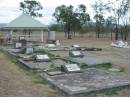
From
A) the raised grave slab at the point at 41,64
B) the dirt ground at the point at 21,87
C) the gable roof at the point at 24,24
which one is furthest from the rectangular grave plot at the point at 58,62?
the gable roof at the point at 24,24

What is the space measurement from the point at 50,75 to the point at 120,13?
3049cm

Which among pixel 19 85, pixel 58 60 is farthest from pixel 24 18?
pixel 19 85

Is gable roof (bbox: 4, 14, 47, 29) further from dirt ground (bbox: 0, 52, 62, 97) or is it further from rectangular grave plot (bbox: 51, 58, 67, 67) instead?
dirt ground (bbox: 0, 52, 62, 97)

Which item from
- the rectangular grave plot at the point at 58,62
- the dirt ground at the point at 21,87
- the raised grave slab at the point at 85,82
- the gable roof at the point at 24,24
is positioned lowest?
the dirt ground at the point at 21,87

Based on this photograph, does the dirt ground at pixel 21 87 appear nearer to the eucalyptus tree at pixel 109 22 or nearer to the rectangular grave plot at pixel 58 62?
the rectangular grave plot at pixel 58 62

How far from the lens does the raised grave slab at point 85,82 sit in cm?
629

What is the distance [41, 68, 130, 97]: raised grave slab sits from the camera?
629 centimetres

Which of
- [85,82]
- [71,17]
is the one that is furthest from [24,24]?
[85,82]

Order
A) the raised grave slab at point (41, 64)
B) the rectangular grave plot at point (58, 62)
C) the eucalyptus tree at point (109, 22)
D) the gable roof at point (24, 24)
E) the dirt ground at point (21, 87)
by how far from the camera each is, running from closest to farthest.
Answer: the dirt ground at point (21, 87) < the raised grave slab at point (41, 64) < the rectangular grave plot at point (58, 62) < the gable roof at point (24, 24) < the eucalyptus tree at point (109, 22)

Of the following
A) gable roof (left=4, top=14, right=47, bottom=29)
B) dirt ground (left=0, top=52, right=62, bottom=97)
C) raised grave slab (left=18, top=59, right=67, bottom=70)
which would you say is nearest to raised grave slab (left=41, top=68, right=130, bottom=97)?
dirt ground (left=0, top=52, right=62, bottom=97)

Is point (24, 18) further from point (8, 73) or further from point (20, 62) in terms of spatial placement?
point (8, 73)

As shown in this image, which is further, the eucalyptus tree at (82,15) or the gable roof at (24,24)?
the eucalyptus tree at (82,15)

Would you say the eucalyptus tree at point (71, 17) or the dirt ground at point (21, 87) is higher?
the eucalyptus tree at point (71, 17)

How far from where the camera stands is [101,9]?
40.1 meters
